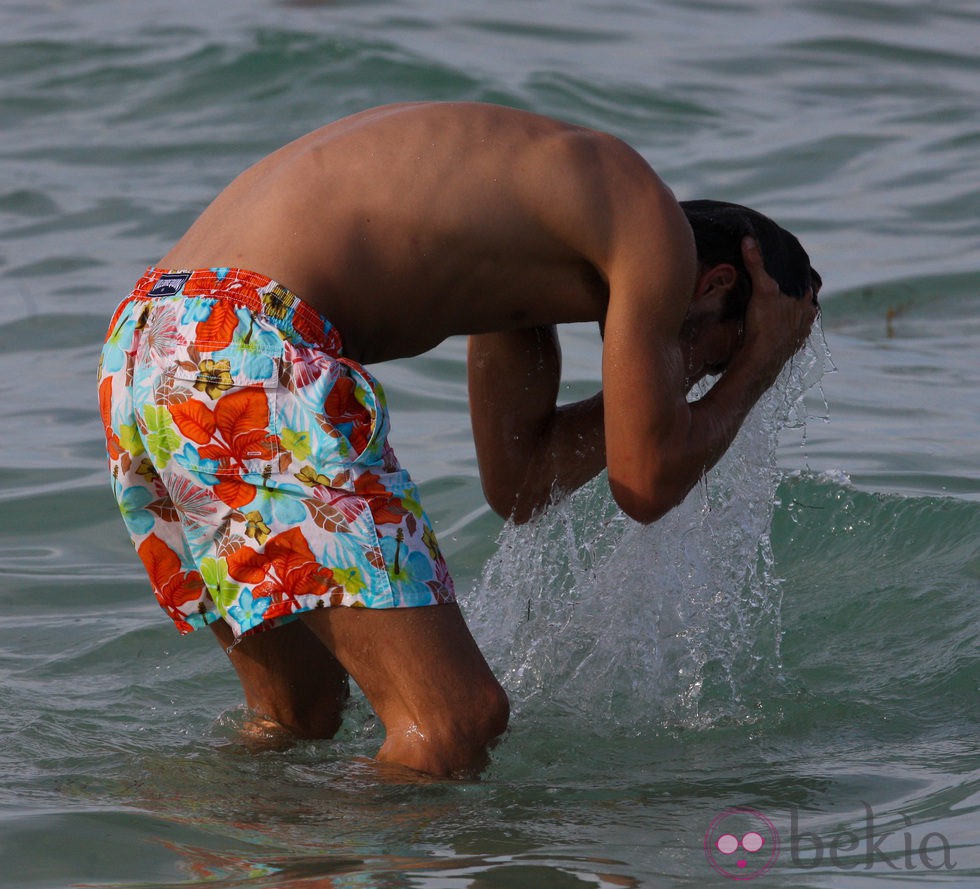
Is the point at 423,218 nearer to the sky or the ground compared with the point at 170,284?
nearer to the sky

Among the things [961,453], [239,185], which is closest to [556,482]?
[239,185]

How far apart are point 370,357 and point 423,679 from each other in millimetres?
713

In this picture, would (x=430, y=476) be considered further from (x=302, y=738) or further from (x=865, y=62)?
(x=865, y=62)

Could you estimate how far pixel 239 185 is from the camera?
349 cm

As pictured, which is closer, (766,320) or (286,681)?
(766,320)

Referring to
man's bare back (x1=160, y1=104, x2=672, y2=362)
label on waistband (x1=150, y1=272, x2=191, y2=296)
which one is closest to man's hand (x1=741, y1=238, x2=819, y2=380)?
man's bare back (x1=160, y1=104, x2=672, y2=362)

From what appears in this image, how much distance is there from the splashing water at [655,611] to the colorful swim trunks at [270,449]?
1090mm

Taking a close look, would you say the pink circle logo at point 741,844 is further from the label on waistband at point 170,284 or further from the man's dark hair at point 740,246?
the label on waistband at point 170,284

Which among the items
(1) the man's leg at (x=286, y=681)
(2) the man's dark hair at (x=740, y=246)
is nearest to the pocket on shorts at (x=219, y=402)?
(1) the man's leg at (x=286, y=681)

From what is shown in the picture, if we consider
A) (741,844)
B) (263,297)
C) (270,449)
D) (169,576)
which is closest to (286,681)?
(169,576)

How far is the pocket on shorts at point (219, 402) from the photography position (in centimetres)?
315

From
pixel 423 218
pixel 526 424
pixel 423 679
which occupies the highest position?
pixel 423 218

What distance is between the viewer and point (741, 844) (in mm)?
A: 3156

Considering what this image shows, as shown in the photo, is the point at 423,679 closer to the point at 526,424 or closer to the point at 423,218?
the point at 423,218
